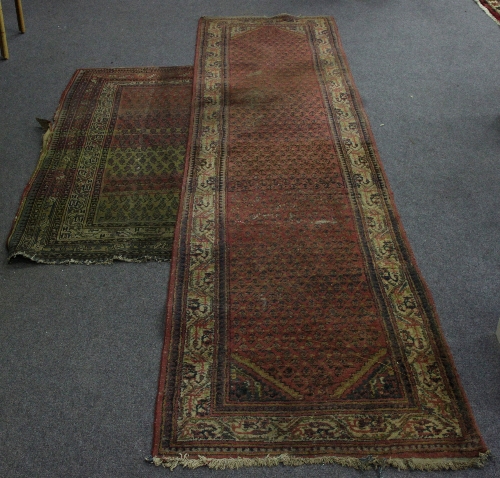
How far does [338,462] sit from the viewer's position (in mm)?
1463

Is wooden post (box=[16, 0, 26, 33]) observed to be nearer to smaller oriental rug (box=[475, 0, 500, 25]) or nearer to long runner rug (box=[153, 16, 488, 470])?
long runner rug (box=[153, 16, 488, 470])

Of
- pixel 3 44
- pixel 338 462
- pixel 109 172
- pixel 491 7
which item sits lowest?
pixel 338 462

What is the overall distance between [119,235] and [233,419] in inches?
33.8

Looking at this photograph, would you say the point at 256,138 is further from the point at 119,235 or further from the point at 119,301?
the point at 119,301

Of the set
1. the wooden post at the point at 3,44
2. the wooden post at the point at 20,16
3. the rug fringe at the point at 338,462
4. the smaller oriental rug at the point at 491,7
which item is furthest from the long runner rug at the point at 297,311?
the smaller oriental rug at the point at 491,7

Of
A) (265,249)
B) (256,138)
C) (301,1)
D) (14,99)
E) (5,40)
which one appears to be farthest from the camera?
(301,1)

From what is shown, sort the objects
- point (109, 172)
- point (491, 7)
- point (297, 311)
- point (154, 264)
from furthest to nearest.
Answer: point (491, 7), point (109, 172), point (154, 264), point (297, 311)

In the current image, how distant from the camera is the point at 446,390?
160cm

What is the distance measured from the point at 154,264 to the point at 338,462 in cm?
92

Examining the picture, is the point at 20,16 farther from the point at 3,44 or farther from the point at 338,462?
the point at 338,462

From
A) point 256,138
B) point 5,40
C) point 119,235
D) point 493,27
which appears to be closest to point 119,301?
point 119,235

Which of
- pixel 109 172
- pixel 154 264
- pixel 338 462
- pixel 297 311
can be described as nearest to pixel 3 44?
pixel 109 172

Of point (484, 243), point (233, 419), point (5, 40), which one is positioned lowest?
point (233, 419)

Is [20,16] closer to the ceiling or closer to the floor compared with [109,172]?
closer to the ceiling
